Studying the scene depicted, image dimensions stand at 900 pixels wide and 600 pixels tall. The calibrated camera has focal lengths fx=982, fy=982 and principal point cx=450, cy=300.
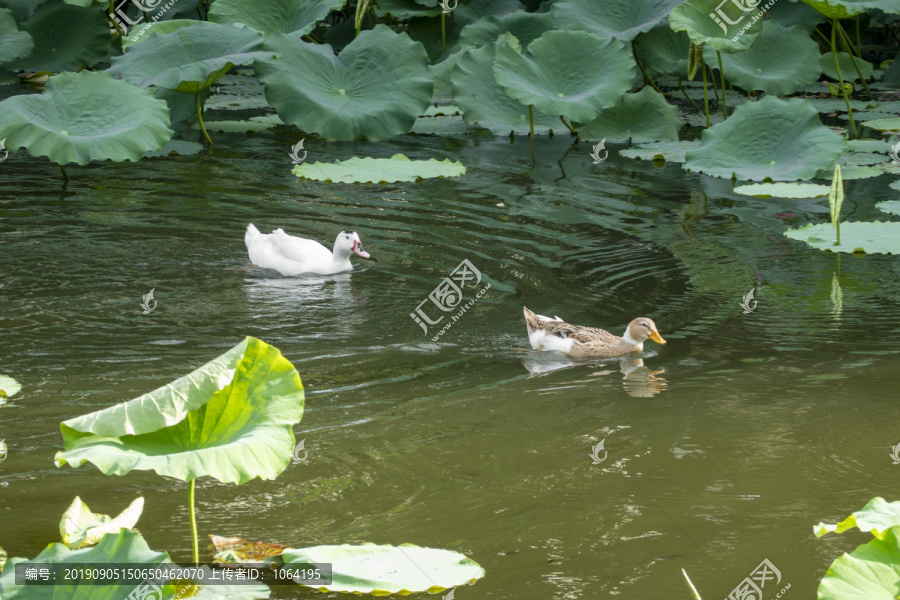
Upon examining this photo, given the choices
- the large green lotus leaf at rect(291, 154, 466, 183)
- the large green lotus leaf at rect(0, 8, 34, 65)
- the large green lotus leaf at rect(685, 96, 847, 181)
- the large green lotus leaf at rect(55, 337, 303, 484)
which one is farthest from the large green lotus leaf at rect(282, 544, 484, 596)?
the large green lotus leaf at rect(0, 8, 34, 65)

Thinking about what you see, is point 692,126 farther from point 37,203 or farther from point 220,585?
point 220,585

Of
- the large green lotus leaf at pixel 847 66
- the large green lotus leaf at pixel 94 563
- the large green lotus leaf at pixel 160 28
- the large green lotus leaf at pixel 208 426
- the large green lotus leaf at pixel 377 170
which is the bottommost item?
the large green lotus leaf at pixel 377 170

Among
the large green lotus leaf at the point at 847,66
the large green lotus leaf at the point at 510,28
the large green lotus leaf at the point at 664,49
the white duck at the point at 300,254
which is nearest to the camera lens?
the white duck at the point at 300,254

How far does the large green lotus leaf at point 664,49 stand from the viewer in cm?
1158

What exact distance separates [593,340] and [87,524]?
3056 millimetres

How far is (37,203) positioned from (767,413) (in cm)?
622

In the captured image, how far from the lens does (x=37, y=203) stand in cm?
809

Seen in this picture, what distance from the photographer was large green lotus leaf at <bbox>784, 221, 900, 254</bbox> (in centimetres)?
659

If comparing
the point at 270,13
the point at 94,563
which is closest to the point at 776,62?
the point at 270,13

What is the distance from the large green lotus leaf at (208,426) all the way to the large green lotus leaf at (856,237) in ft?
16.4

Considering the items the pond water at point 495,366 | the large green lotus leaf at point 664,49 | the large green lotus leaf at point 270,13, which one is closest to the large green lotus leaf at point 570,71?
the pond water at point 495,366

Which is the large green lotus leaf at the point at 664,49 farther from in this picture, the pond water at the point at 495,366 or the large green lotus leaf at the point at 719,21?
the pond water at the point at 495,366

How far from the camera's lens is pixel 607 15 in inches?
441

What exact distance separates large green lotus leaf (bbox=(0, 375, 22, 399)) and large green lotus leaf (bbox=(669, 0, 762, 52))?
7098mm
